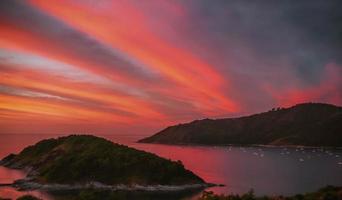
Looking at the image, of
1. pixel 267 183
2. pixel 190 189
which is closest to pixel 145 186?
pixel 190 189

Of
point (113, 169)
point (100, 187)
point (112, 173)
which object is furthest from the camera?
point (113, 169)

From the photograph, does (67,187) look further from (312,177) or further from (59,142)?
(312,177)

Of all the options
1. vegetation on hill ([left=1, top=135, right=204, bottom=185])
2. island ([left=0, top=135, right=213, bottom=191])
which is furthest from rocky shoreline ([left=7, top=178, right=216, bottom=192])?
vegetation on hill ([left=1, top=135, right=204, bottom=185])

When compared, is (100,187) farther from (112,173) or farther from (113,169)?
(113,169)

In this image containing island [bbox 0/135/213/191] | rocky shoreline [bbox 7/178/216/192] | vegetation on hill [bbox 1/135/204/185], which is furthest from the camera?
vegetation on hill [bbox 1/135/204/185]

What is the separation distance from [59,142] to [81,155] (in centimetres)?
4277

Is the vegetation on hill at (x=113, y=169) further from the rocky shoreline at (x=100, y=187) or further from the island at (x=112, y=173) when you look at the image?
the rocky shoreline at (x=100, y=187)

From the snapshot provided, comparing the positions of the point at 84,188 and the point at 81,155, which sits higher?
the point at 81,155

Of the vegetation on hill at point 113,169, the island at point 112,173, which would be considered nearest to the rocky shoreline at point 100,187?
the island at point 112,173

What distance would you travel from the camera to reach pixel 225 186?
127 m

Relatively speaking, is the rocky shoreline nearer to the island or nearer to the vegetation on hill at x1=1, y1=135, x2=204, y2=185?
the island

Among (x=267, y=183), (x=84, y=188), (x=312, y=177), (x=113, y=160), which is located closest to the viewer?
(x=84, y=188)

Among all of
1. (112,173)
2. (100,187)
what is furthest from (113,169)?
(100,187)

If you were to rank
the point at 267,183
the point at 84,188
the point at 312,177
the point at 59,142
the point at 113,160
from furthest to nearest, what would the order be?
the point at 59,142 → the point at 312,177 → the point at 267,183 → the point at 113,160 → the point at 84,188
